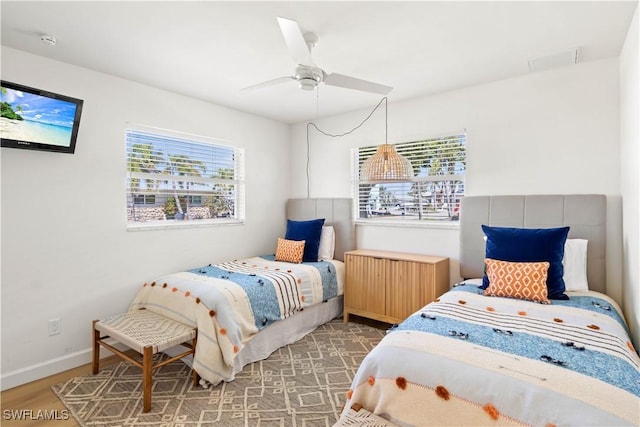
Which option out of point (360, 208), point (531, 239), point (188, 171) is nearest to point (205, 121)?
point (188, 171)

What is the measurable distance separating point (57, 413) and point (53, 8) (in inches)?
97.3

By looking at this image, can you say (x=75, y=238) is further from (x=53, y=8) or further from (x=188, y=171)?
(x=53, y=8)

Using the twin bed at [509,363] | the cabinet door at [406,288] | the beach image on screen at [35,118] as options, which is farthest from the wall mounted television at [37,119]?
the cabinet door at [406,288]

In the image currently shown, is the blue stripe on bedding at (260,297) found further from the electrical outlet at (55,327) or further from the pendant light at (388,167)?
the pendant light at (388,167)

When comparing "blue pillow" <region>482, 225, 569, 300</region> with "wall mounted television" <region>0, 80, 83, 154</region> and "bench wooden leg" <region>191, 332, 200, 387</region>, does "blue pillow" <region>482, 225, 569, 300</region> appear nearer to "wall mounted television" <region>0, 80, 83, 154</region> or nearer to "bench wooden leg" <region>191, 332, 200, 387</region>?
"bench wooden leg" <region>191, 332, 200, 387</region>

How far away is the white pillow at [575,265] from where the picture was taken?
8.20ft

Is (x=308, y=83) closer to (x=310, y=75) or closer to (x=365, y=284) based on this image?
(x=310, y=75)

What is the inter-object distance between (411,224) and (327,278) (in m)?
1.09

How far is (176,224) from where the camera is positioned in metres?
3.42

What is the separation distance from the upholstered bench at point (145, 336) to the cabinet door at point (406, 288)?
6.10 feet

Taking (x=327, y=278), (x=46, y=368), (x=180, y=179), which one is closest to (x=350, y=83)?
(x=327, y=278)

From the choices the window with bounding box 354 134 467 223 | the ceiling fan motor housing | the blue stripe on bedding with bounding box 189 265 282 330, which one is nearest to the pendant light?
the window with bounding box 354 134 467 223

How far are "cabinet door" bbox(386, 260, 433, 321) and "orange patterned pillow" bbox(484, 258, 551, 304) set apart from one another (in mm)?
740

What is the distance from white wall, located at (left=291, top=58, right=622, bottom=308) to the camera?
2.62m
